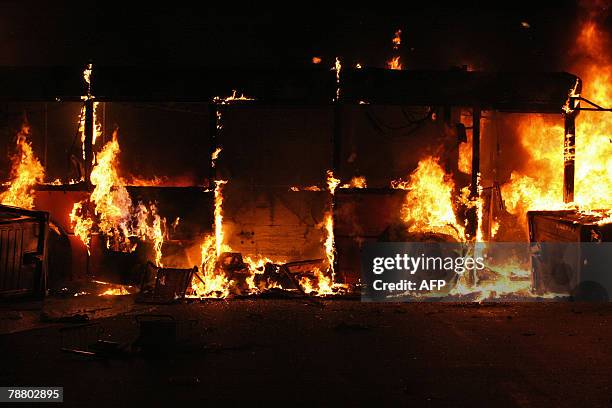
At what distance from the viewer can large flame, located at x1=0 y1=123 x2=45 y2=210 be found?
13.8 m

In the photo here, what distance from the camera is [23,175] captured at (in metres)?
14.2

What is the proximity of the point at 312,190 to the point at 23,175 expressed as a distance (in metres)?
7.07

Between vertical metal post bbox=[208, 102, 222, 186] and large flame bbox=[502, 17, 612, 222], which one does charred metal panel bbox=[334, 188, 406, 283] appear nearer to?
vertical metal post bbox=[208, 102, 222, 186]

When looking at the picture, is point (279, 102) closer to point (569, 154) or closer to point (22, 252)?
point (22, 252)

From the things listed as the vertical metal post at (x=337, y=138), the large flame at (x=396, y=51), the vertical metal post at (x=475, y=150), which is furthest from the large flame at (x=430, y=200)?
the large flame at (x=396, y=51)

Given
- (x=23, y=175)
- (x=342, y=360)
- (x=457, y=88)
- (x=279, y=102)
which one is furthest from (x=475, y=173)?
(x=23, y=175)

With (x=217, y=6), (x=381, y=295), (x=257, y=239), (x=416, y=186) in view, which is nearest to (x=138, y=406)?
(x=381, y=295)

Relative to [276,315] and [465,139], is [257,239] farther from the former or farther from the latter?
[465,139]

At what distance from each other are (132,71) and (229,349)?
295 inches

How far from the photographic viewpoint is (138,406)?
615 centimetres

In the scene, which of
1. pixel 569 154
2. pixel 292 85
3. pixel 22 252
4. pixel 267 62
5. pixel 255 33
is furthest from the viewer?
pixel 255 33

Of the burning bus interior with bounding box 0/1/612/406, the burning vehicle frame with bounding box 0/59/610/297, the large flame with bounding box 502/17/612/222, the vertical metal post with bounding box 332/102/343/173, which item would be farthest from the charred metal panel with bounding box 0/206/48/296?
the large flame with bounding box 502/17/612/222

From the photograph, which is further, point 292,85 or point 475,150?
point 475,150

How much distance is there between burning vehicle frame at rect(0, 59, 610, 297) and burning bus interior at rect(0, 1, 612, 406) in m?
0.05
